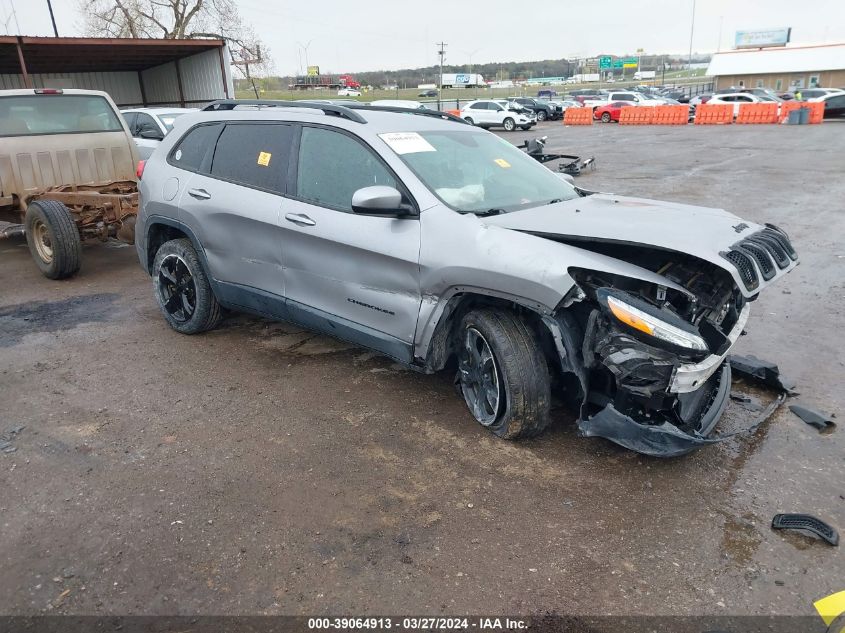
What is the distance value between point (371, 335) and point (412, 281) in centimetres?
50

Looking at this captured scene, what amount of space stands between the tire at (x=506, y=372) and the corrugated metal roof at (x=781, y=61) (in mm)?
63307

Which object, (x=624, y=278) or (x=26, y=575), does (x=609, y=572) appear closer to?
(x=624, y=278)

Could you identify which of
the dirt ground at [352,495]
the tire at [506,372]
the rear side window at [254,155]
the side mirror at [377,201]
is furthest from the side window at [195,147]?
the tire at [506,372]

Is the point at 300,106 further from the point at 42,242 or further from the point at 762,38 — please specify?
the point at 762,38

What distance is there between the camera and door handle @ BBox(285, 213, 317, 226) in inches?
A: 163

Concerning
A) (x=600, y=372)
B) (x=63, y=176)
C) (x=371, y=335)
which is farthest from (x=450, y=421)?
(x=63, y=176)

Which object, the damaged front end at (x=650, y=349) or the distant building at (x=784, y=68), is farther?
the distant building at (x=784, y=68)

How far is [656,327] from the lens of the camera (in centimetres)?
297

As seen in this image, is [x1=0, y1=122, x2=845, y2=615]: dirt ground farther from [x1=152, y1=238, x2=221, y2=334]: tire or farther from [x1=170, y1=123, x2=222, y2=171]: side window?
[x1=170, y1=123, x2=222, y2=171]: side window

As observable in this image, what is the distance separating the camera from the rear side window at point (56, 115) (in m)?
7.40

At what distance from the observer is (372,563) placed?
2.76m

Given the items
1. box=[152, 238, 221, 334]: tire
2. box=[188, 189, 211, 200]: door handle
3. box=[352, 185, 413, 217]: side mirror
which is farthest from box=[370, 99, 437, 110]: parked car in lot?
box=[152, 238, 221, 334]: tire

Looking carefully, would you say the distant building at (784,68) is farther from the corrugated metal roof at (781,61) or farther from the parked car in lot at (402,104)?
the parked car in lot at (402,104)

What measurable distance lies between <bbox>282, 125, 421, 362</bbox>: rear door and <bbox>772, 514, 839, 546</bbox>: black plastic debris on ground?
6.80 ft
